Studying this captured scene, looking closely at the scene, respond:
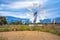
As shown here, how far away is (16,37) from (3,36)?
15.1 inches

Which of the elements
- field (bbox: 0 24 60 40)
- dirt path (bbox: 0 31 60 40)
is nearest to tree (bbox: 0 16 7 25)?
field (bbox: 0 24 60 40)

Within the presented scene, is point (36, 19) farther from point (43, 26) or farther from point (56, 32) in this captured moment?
point (56, 32)

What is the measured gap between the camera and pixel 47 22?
414 cm

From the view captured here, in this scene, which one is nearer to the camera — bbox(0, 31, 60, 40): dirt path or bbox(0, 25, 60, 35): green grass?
bbox(0, 31, 60, 40): dirt path

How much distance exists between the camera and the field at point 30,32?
3911 mm

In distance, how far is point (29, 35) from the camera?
4016mm

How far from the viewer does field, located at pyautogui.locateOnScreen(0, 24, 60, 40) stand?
391cm

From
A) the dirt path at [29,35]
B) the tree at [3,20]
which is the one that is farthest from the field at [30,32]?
the tree at [3,20]

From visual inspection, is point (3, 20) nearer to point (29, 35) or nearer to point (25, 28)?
point (25, 28)

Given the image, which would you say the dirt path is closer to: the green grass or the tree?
the green grass

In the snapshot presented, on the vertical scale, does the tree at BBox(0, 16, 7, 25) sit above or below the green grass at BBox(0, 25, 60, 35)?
above

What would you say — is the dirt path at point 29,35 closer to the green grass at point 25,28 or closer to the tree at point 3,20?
the green grass at point 25,28

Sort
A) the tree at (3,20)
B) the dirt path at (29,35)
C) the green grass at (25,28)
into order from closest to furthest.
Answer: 1. the dirt path at (29,35)
2. the tree at (3,20)
3. the green grass at (25,28)

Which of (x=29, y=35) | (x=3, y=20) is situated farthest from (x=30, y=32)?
(x=3, y=20)
